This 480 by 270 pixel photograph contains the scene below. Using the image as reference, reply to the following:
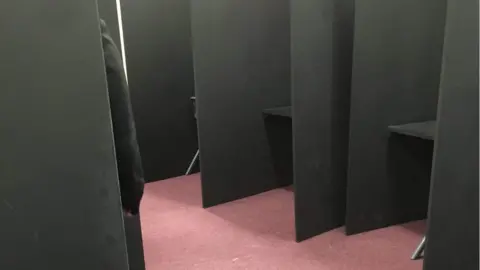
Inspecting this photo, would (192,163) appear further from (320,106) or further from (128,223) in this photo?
(128,223)

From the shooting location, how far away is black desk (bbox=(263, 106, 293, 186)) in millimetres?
2871

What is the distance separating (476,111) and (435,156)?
0.20 meters

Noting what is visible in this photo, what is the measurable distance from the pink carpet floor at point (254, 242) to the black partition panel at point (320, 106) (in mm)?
159

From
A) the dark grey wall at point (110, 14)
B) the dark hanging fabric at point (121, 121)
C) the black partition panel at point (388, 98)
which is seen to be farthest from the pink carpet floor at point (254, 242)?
the dark grey wall at point (110, 14)

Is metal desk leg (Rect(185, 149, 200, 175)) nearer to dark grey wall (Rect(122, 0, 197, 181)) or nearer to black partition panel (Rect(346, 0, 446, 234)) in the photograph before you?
dark grey wall (Rect(122, 0, 197, 181))

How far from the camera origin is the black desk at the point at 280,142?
9.42 ft

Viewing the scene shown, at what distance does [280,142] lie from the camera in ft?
9.68

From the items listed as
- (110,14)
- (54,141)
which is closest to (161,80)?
(110,14)

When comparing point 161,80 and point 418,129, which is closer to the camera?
point 418,129

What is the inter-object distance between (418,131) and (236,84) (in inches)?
44.1

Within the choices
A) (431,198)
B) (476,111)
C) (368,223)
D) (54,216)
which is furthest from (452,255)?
(54,216)

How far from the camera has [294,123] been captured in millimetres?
2090

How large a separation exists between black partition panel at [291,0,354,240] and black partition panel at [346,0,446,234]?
0.38 feet

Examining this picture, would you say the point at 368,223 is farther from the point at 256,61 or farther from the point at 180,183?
the point at 180,183
